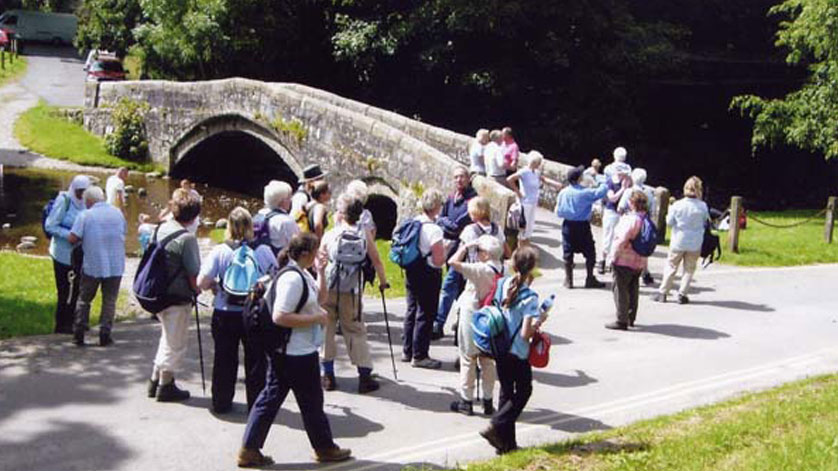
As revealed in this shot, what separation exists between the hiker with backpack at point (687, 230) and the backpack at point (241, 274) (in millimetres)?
6786

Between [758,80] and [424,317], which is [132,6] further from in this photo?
[424,317]

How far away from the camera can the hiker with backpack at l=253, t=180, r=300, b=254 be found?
9180 mm

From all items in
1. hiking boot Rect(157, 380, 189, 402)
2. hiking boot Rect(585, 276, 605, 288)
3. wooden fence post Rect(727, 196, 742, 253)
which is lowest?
hiking boot Rect(157, 380, 189, 402)

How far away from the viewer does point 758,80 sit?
34656mm

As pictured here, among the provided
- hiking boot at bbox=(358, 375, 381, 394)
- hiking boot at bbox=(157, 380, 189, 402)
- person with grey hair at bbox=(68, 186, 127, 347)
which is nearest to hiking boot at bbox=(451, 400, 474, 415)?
hiking boot at bbox=(358, 375, 381, 394)

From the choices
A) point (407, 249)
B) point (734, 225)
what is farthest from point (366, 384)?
point (734, 225)

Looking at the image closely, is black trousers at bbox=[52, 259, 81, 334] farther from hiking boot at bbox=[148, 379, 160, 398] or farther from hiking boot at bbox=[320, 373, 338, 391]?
hiking boot at bbox=[320, 373, 338, 391]

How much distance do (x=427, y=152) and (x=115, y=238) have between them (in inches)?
342

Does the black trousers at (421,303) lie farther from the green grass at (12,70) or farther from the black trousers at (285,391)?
the green grass at (12,70)

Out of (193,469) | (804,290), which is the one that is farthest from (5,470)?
(804,290)

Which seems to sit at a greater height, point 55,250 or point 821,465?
point 55,250

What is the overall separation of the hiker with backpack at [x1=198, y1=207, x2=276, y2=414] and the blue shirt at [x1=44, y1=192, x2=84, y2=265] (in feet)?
9.95

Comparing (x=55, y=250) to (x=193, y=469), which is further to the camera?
(x=55, y=250)

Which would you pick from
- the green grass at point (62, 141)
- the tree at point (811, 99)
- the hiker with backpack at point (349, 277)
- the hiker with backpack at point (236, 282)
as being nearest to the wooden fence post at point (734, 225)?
the tree at point (811, 99)
